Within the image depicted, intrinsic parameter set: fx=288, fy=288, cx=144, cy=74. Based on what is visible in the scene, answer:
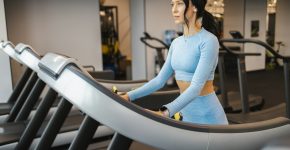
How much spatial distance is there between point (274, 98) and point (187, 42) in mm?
4402

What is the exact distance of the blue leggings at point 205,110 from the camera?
1706mm

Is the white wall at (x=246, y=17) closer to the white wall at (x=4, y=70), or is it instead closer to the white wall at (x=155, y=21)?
the white wall at (x=155, y=21)

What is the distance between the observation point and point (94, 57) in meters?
5.63

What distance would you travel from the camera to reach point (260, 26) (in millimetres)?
8031

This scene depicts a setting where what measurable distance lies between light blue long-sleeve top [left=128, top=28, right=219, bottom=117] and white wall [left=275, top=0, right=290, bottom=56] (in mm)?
7694

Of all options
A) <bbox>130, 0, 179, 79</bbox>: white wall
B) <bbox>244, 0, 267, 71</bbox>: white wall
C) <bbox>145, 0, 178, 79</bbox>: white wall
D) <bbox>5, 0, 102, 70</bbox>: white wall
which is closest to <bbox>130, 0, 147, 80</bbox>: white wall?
<bbox>130, 0, 179, 79</bbox>: white wall

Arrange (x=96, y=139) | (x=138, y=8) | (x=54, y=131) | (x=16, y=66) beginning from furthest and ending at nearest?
(x=138, y=8) < (x=16, y=66) < (x=96, y=139) < (x=54, y=131)

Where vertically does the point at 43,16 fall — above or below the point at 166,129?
above

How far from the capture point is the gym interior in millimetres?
1135

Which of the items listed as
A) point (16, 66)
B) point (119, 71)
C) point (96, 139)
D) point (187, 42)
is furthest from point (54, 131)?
point (119, 71)

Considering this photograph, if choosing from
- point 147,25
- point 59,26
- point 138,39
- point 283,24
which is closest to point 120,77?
point 138,39

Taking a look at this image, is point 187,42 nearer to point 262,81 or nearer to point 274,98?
point 274,98

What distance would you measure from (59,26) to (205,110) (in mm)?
4123

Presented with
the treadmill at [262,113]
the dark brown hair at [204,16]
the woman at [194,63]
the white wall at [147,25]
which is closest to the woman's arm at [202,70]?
the woman at [194,63]
